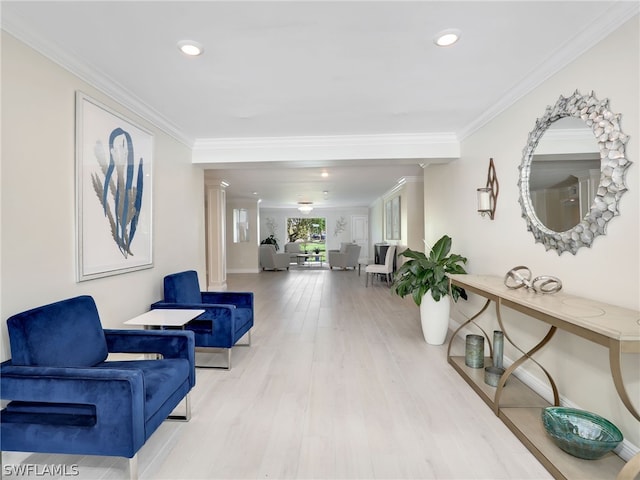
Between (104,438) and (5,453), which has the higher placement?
(104,438)

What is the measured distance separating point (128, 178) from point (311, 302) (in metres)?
3.90

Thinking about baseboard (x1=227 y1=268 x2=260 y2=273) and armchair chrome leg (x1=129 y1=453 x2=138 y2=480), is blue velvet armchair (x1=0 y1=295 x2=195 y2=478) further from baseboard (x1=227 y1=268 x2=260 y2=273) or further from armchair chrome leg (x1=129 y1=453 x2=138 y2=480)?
baseboard (x1=227 y1=268 x2=260 y2=273)

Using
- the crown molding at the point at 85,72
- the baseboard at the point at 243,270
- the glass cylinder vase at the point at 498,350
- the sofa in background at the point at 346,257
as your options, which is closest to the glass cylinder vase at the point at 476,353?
the glass cylinder vase at the point at 498,350

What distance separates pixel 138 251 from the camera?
2.96m

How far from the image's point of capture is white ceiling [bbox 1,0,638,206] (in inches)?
69.7

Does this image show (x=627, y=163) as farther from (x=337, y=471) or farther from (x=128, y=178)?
(x=128, y=178)

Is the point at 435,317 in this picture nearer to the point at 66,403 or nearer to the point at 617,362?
the point at 617,362

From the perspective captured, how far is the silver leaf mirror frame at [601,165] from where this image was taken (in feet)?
5.83

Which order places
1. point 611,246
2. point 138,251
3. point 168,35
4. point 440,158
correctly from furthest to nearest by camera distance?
point 440,158
point 138,251
point 168,35
point 611,246

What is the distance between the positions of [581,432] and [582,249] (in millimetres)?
1047

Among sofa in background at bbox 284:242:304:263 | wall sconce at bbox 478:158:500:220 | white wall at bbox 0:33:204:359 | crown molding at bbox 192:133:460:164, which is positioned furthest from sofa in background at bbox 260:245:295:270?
wall sconce at bbox 478:158:500:220

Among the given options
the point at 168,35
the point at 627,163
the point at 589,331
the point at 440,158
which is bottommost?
the point at 589,331

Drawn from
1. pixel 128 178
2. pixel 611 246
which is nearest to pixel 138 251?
pixel 128 178

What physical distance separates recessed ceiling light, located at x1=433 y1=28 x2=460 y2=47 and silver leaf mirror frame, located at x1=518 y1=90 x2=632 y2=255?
85cm
